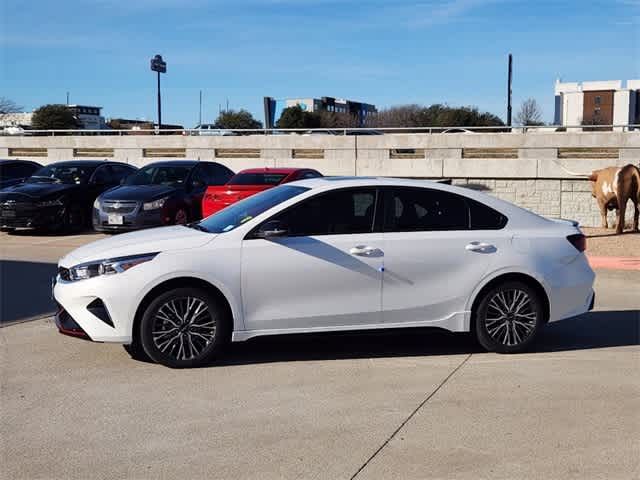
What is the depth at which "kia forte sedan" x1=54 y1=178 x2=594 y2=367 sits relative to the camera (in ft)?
21.1

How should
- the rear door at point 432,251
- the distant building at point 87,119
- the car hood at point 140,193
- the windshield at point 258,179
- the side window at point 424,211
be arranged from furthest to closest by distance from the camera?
1. the distant building at point 87,119
2. the car hood at point 140,193
3. the windshield at point 258,179
4. the side window at point 424,211
5. the rear door at point 432,251

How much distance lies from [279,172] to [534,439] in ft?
36.0

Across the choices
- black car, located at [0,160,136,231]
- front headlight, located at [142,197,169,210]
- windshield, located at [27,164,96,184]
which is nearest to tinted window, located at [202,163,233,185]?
front headlight, located at [142,197,169,210]

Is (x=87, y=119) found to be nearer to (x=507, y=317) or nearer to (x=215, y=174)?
(x=215, y=174)

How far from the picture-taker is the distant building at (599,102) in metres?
99.1

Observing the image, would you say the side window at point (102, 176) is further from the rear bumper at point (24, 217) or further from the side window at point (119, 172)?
the rear bumper at point (24, 217)

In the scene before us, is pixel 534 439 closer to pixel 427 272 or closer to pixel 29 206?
pixel 427 272

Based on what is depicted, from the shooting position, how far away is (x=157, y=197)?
1554cm

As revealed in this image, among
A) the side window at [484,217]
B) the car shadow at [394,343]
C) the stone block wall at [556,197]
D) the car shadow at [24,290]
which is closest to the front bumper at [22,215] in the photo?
the car shadow at [24,290]

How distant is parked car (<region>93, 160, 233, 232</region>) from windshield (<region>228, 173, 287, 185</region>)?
146 centimetres

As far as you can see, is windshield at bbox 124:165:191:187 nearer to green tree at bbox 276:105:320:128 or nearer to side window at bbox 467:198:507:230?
side window at bbox 467:198:507:230

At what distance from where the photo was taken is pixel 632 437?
16.6ft

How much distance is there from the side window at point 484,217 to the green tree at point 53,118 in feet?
202

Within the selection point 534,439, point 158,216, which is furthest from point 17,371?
point 158,216
